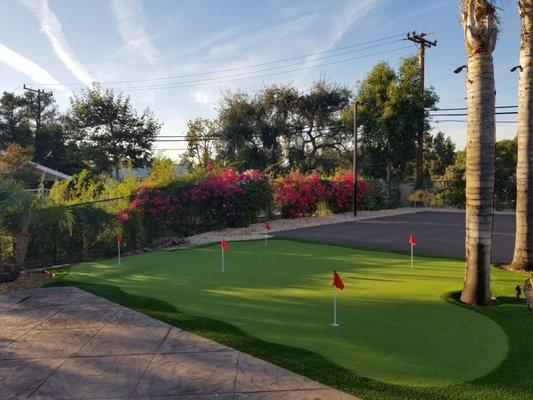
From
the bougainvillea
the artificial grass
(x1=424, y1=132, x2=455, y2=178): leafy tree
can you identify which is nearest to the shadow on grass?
the artificial grass

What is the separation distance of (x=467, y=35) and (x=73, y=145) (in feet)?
97.7

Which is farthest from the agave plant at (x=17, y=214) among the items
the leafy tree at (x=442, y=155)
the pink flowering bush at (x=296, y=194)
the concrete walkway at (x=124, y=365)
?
the leafy tree at (x=442, y=155)

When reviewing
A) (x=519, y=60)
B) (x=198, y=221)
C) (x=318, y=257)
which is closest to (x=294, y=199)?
(x=198, y=221)

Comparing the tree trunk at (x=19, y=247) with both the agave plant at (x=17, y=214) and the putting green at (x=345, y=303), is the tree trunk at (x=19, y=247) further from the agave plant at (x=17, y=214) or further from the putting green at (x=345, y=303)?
the putting green at (x=345, y=303)

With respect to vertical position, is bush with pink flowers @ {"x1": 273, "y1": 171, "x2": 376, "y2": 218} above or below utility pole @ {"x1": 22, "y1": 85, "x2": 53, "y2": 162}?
below

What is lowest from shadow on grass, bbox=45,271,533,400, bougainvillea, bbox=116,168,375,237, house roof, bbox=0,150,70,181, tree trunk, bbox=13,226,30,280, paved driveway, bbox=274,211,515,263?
shadow on grass, bbox=45,271,533,400

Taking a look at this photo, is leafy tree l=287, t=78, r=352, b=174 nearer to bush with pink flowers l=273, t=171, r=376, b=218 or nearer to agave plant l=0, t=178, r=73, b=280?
bush with pink flowers l=273, t=171, r=376, b=218

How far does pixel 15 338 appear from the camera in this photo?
5.26 meters

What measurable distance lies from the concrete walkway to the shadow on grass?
0.12m

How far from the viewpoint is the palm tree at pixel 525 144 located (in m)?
8.53

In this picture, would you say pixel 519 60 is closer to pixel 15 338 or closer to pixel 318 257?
pixel 318 257

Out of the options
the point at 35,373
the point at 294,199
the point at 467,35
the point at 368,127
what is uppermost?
the point at 368,127

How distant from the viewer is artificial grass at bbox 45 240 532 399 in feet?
12.9

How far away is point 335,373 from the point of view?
13.0 feet
